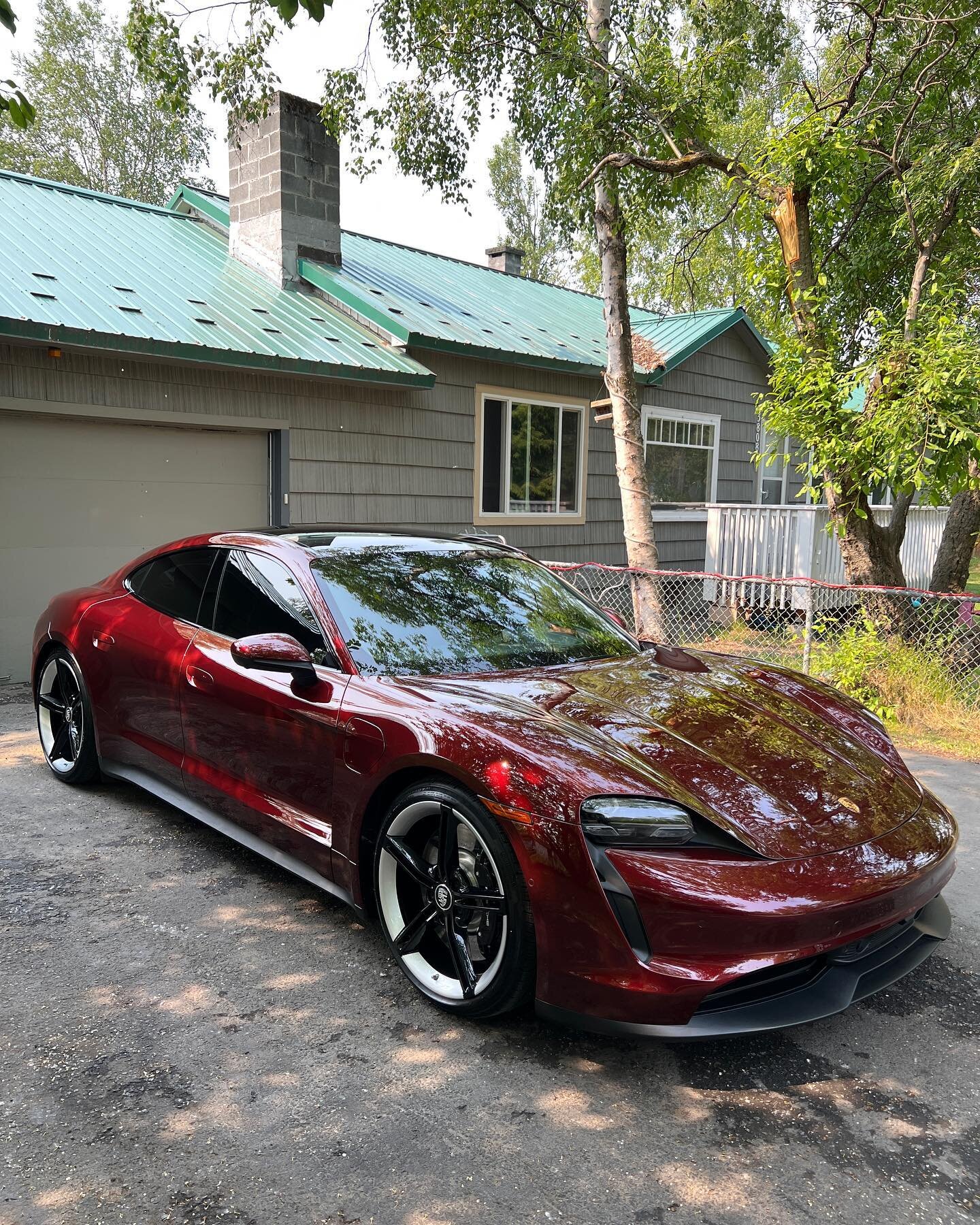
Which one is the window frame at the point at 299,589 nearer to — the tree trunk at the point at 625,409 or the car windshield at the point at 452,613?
the car windshield at the point at 452,613

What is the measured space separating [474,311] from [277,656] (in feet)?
32.0

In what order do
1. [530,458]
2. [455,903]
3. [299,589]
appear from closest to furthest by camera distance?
[455,903], [299,589], [530,458]

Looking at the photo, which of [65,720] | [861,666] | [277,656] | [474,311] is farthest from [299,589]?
[474,311]

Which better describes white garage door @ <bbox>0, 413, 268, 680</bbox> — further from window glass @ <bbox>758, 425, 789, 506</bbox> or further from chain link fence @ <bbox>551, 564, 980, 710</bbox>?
window glass @ <bbox>758, 425, 789, 506</bbox>

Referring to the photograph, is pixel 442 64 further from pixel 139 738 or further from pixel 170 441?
pixel 139 738

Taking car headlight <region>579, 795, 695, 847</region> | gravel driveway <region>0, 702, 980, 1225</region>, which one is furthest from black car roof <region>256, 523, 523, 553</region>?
car headlight <region>579, 795, 695, 847</region>

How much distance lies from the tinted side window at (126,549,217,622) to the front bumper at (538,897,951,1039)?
8.34 feet

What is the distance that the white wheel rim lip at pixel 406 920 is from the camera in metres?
2.78

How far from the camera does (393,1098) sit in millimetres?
2568

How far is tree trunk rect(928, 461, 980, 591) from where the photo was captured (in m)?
10.2

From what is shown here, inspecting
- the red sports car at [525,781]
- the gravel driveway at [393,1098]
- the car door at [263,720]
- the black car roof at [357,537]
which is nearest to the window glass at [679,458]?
the black car roof at [357,537]

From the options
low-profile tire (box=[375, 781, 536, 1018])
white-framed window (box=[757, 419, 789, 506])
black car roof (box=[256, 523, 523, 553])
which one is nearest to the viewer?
low-profile tire (box=[375, 781, 536, 1018])

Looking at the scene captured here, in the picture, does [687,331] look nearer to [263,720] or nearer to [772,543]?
[772,543]

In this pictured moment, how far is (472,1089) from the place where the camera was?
8.57 ft
